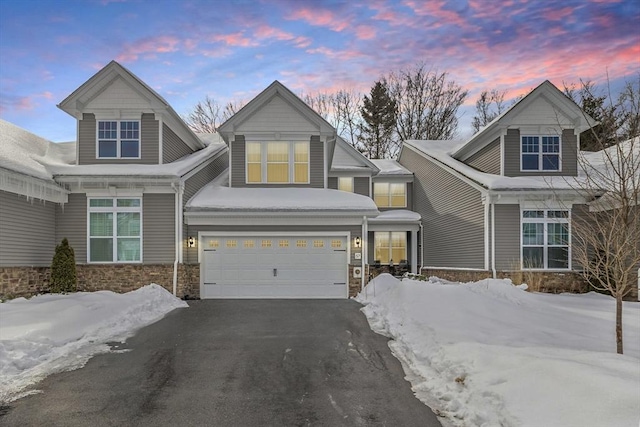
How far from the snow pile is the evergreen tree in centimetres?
2418

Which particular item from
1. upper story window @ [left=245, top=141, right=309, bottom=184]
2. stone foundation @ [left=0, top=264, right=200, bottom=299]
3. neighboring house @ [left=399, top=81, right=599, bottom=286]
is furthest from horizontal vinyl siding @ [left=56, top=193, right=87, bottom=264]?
neighboring house @ [left=399, top=81, right=599, bottom=286]

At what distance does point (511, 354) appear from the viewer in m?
6.02

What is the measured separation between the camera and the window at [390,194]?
2277 centimetres

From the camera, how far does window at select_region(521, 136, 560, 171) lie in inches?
632

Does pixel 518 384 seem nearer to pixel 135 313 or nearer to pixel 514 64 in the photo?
pixel 135 313

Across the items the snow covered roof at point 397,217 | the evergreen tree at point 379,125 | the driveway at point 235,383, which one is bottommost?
the driveway at point 235,383

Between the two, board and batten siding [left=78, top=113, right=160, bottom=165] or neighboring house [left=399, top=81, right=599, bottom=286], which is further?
neighboring house [left=399, top=81, right=599, bottom=286]

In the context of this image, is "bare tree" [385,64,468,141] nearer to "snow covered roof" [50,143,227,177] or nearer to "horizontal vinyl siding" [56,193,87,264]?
"snow covered roof" [50,143,227,177]

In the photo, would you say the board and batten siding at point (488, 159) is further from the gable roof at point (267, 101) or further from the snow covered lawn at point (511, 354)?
the gable roof at point (267, 101)

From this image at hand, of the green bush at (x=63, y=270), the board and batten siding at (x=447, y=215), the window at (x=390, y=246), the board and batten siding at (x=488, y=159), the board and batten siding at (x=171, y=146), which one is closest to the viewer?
the green bush at (x=63, y=270)

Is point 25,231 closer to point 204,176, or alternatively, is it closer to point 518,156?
point 204,176

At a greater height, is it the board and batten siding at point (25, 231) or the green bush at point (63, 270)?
the board and batten siding at point (25, 231)

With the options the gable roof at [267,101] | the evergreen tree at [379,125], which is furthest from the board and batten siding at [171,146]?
the evergreen tree at [379,125]

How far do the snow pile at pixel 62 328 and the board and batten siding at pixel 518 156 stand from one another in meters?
12.6
